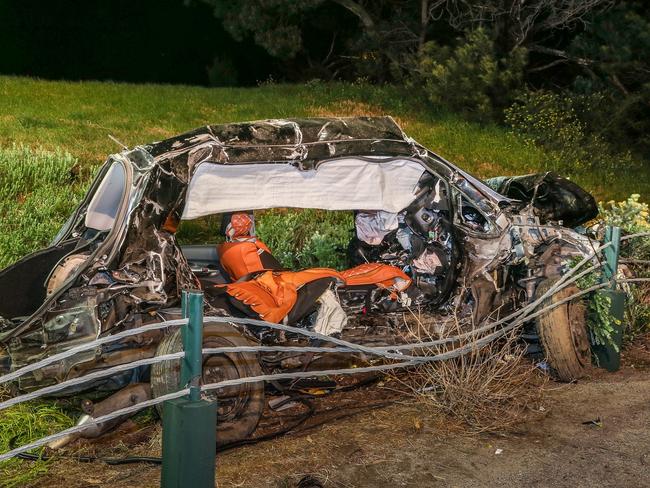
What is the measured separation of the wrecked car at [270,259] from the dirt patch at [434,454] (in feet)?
1.40

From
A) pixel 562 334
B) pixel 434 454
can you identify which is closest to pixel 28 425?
pixel 434 454

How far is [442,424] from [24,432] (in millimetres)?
2771

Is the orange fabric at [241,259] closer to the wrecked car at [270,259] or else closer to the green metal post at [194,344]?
the wrecked car at [270,259]

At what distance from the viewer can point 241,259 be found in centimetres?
761

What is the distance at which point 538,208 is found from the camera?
855 centimetres

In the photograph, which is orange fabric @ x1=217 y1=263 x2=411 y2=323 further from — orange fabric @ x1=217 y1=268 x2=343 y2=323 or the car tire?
the car tire

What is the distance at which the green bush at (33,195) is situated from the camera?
10.7 m


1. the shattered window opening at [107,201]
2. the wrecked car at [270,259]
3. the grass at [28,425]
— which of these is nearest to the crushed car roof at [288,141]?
the wrecked car at [270,259]

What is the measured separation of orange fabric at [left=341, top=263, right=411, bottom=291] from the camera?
7.83 m

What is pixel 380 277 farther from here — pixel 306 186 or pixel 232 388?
pixel 232 388

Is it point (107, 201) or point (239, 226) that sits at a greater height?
point (107, 201)

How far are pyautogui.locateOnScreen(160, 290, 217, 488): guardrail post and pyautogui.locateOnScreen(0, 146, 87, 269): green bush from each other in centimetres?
562

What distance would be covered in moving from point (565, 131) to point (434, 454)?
13541 mm

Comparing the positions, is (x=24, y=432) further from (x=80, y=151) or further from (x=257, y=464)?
(x=80, y=151)
